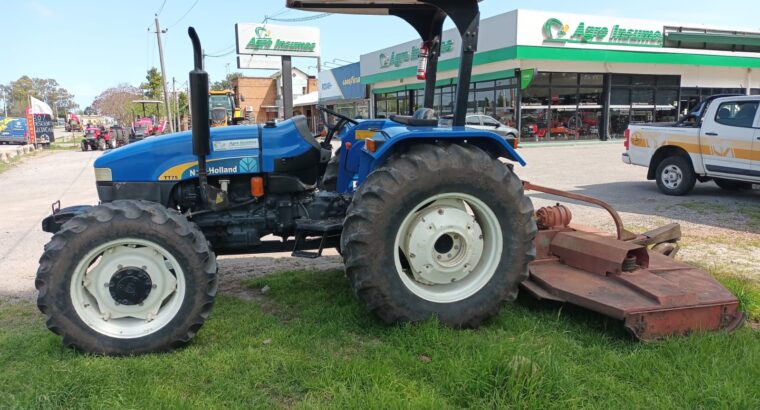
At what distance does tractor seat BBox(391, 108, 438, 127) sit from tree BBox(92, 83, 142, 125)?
55.1 meters

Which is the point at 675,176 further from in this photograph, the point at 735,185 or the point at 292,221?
the point at 292,221

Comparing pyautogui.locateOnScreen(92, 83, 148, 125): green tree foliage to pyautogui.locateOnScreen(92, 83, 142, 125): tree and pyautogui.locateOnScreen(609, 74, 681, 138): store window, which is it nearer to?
pyautogui.locateOnScreen(92, 83, 142, 125): tree

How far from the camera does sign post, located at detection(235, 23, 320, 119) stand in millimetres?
37219

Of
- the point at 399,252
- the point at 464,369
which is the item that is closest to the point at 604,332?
the point at 464,369

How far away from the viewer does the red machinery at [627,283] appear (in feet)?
10.6

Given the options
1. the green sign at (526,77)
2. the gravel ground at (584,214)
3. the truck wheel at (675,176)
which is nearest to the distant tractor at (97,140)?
the gravel ground at (584,214)

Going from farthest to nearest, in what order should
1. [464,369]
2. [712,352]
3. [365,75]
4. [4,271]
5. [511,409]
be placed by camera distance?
[365,75]
[4,271]
[712,352]
[464,369]
[511,409]

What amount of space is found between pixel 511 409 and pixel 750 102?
8585 mm

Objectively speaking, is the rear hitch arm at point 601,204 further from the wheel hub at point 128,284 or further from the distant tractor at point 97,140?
the distant tractor at point 97,140

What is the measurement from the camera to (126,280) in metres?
3.16

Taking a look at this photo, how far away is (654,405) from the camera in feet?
8.58

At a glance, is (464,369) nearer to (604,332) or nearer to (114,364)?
(604,332)

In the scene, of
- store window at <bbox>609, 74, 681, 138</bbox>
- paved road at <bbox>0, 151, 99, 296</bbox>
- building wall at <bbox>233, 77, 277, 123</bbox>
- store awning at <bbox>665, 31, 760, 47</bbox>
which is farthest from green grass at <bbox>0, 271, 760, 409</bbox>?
building wall at <bbox>233, 77, 277, 123</bbox>

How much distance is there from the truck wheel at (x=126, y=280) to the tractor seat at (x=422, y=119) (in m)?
1.61
